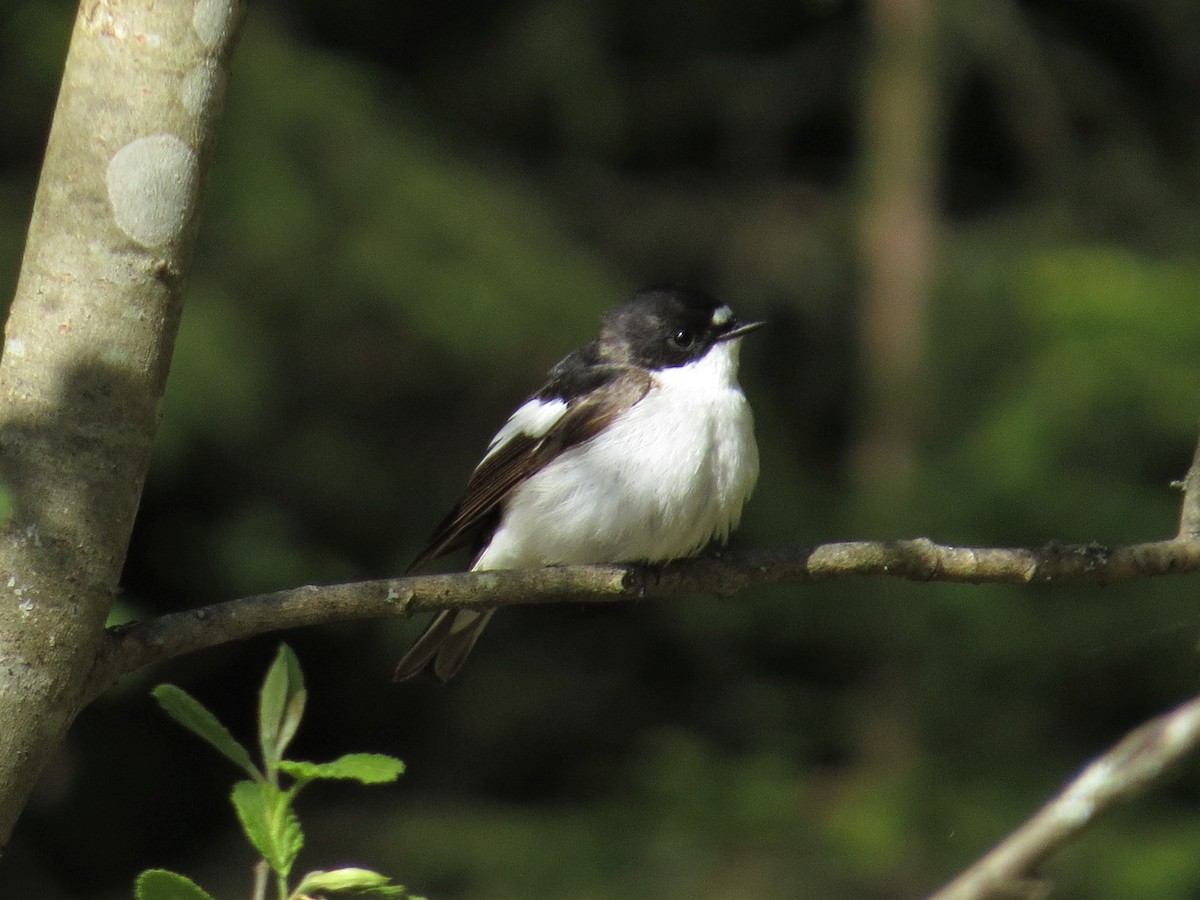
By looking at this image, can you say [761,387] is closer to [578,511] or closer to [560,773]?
[560,773]

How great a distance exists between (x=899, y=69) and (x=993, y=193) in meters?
1.47

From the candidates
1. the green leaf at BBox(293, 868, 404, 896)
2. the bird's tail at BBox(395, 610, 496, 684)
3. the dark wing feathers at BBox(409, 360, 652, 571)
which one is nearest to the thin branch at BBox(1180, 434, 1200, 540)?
the dark wing feathers at BBox(409, 360, 652, 571)

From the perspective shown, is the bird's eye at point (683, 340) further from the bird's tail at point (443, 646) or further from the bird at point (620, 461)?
the bird's tail at point (443, 646)

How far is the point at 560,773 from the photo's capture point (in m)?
7.39

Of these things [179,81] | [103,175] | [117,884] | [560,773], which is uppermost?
[179,81]

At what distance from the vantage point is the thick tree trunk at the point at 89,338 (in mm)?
1776

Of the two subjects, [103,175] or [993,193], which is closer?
[103,175]

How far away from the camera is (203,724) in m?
1.70

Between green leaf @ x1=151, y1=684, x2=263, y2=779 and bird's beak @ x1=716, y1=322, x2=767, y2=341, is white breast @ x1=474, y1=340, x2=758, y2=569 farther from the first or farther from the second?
green leaf @ x1=151, y1=684, x2=263, y2=779

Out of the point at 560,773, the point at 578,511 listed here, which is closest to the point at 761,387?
the point at 560,773

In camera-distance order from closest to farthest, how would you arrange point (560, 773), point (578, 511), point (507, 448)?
1. point (578, 511)
2. point (507, 448)
3. point (560, 773)

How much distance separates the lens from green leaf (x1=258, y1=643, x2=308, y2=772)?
1.82m

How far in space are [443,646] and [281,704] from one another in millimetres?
2364

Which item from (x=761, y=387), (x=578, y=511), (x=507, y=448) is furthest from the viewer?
(x=761, y=387)
